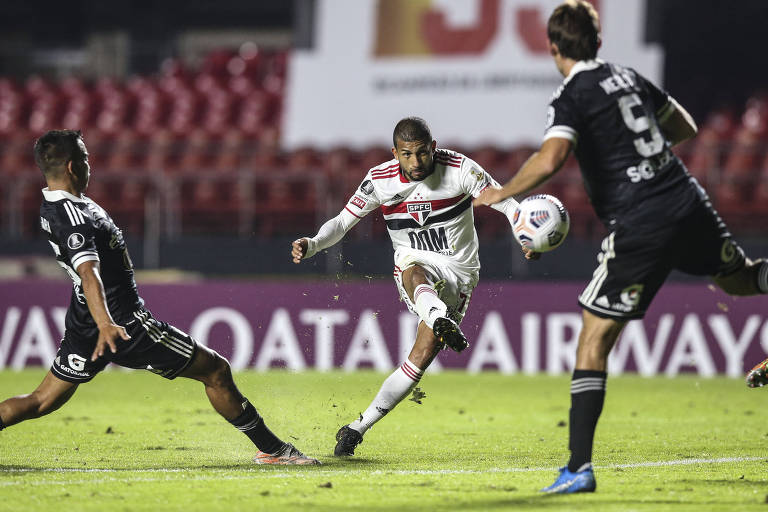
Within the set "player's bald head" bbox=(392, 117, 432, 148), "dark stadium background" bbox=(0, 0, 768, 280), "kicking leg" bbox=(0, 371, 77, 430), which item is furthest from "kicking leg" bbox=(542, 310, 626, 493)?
"dark stadium background" bbox=(0, 0, 768, 280)

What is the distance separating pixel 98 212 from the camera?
6.02 m

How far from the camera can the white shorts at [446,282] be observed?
6.93m

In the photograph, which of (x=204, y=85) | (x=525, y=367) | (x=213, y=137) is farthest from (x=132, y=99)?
(x=525, y=367)

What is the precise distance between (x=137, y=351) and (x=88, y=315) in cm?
32

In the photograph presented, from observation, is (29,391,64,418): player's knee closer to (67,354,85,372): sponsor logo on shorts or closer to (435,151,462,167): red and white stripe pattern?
(67,354,85,372): sponsor logo on shorts

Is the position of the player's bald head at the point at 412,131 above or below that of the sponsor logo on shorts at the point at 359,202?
above

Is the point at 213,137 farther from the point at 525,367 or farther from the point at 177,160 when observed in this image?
the point at 525,367

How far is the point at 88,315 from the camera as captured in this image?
6000 mm

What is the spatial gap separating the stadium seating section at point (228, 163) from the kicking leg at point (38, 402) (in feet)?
19.9

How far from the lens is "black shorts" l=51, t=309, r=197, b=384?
6.03 m

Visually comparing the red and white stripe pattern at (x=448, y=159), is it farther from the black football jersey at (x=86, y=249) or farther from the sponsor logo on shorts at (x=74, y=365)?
the sponsor logo on shorts at (x=74, y=365)

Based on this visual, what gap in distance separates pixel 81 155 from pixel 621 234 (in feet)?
9.29

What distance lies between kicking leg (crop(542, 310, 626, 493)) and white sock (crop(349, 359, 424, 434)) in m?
1.63

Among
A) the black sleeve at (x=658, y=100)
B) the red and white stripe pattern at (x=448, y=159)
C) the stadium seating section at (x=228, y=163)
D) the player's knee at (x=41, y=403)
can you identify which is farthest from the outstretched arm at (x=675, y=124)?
the stadium seating section at (x=228, y=163)
